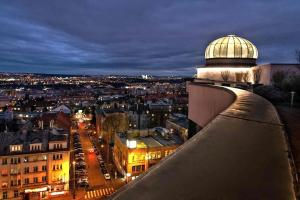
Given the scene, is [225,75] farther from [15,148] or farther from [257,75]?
[15,148]

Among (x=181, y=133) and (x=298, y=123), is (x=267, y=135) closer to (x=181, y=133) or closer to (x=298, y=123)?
(x=298, y=123)

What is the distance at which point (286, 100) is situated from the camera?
460 inches

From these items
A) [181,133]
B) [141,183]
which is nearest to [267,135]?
[141,183]

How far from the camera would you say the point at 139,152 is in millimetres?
33625

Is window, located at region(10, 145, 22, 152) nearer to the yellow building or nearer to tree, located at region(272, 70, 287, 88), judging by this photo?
the yellow building

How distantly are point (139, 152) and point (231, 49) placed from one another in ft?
51.1

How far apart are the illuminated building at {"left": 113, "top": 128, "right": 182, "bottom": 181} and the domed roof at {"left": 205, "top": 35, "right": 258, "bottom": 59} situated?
39.4 feet

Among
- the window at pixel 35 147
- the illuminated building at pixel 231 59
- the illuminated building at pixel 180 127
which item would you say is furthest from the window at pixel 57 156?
the illuminated building at pixel 180 127

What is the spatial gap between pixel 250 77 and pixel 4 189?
86.4ft

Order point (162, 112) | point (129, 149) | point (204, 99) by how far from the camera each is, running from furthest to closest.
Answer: point (162, 112), point (129, 149), point (204, 99)

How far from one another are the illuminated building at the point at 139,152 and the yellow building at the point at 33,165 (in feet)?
22.7

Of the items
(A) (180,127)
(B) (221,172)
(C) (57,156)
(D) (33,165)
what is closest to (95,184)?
(C) (57,156)

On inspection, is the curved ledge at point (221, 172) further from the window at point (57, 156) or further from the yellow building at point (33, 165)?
the window at point (57, 156)

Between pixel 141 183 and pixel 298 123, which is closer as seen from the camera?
pixel 141 183
